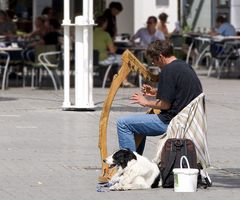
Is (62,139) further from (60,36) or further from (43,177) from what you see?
(60,36)

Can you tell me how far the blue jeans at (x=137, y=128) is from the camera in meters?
9.95

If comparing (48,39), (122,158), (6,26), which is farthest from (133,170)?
(6,26)

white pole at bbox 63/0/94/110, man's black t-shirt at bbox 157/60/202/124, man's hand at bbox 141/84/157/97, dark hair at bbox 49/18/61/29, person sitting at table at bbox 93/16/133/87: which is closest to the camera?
man's black t-shirt at bbox 157/60/202/124

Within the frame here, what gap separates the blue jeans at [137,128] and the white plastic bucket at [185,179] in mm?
734

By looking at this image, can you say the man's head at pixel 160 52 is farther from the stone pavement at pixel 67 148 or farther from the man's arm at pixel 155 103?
the stone pavement at pixel 67 148

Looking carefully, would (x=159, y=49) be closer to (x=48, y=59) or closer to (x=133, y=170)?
(x=133, y=170)

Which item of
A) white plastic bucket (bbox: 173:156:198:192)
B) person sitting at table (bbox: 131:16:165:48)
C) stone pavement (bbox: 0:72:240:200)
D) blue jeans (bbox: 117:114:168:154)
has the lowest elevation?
stone pavement (bbox: 0:72:240:200)

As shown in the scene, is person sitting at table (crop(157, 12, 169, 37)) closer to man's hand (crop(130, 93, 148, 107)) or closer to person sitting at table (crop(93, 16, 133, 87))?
person sitting at table (crop(93, 16, 133, 87))

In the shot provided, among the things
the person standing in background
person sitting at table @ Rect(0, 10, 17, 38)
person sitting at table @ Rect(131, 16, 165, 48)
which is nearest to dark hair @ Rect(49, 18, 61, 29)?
person sitting at table @ Rect(0, 10, 17, 38)

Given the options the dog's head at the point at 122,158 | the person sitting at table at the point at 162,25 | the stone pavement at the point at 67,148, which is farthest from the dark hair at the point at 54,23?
the dog's head at the point at 122,158

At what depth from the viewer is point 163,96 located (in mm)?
9781

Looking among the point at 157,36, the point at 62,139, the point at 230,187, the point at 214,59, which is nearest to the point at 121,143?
the point at 230,187

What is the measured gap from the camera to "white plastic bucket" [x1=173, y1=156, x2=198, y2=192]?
30.2ft

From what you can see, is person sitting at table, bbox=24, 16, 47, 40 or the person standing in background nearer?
the person standing in background
